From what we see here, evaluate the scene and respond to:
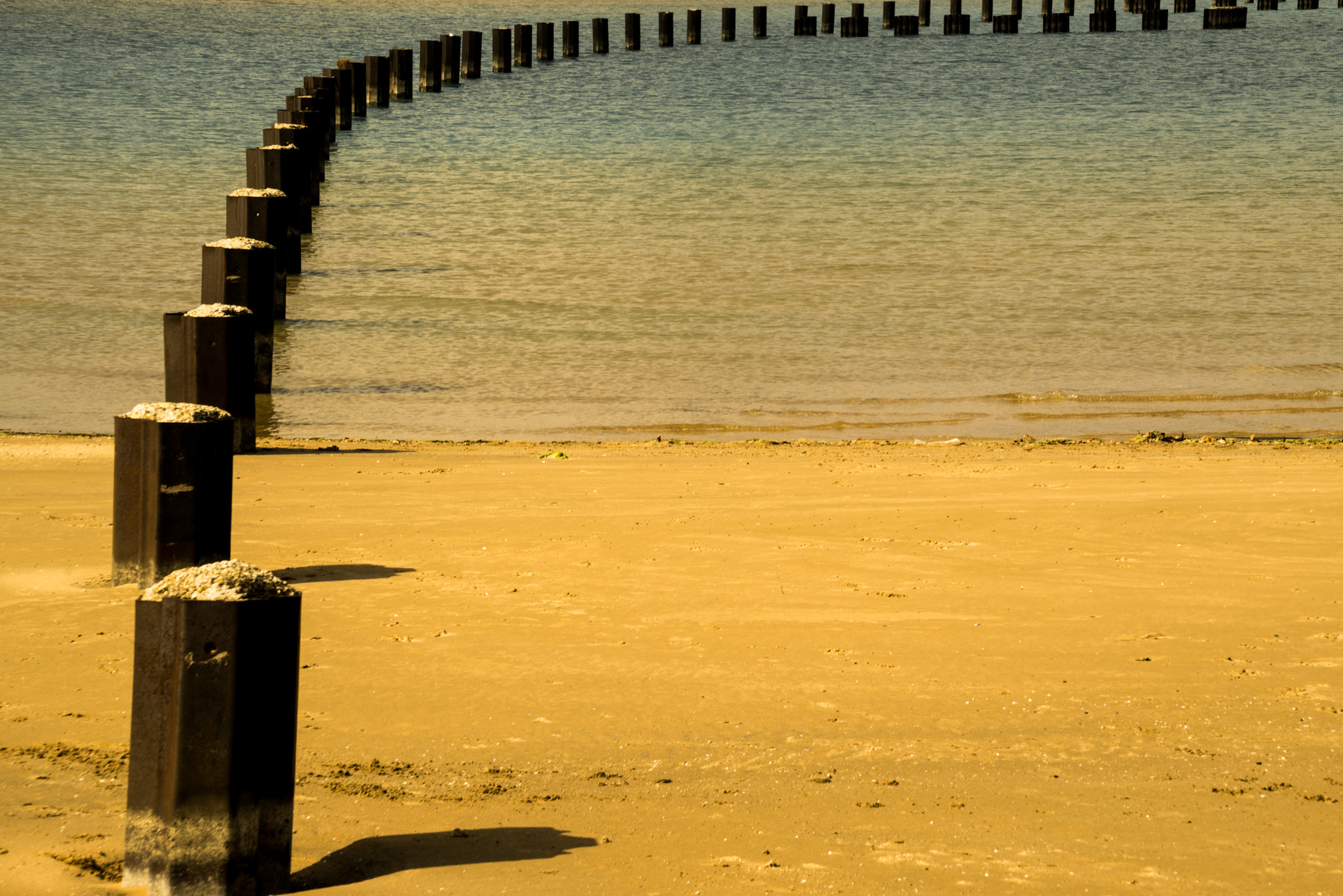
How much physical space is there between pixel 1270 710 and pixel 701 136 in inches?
1019

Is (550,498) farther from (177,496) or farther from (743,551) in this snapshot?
(177,496)

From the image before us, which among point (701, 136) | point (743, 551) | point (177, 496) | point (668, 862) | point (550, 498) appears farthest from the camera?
point (701, 136)

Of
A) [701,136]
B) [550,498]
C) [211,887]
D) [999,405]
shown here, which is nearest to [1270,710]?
[211,887]

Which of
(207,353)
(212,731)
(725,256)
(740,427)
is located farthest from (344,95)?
(212,731)

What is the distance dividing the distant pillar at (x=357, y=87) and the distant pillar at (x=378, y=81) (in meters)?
0.79

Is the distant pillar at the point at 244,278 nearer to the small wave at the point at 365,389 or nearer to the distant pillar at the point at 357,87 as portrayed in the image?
the small wave at the point at 365,389

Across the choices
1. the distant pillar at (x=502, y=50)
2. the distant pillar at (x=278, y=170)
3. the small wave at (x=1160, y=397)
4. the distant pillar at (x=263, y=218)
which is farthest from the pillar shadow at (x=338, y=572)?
the distant pillar at (x=502, y=50)

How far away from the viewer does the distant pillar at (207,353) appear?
23.4 ft

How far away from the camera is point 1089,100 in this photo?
35406 millimetres

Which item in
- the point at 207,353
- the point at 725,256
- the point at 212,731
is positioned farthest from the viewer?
the point at 725,256

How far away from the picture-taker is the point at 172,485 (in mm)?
4992

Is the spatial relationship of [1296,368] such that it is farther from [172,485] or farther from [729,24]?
[729,24]

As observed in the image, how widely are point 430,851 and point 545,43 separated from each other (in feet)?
140

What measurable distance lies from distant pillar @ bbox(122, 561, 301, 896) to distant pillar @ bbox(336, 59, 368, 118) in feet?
95.7
